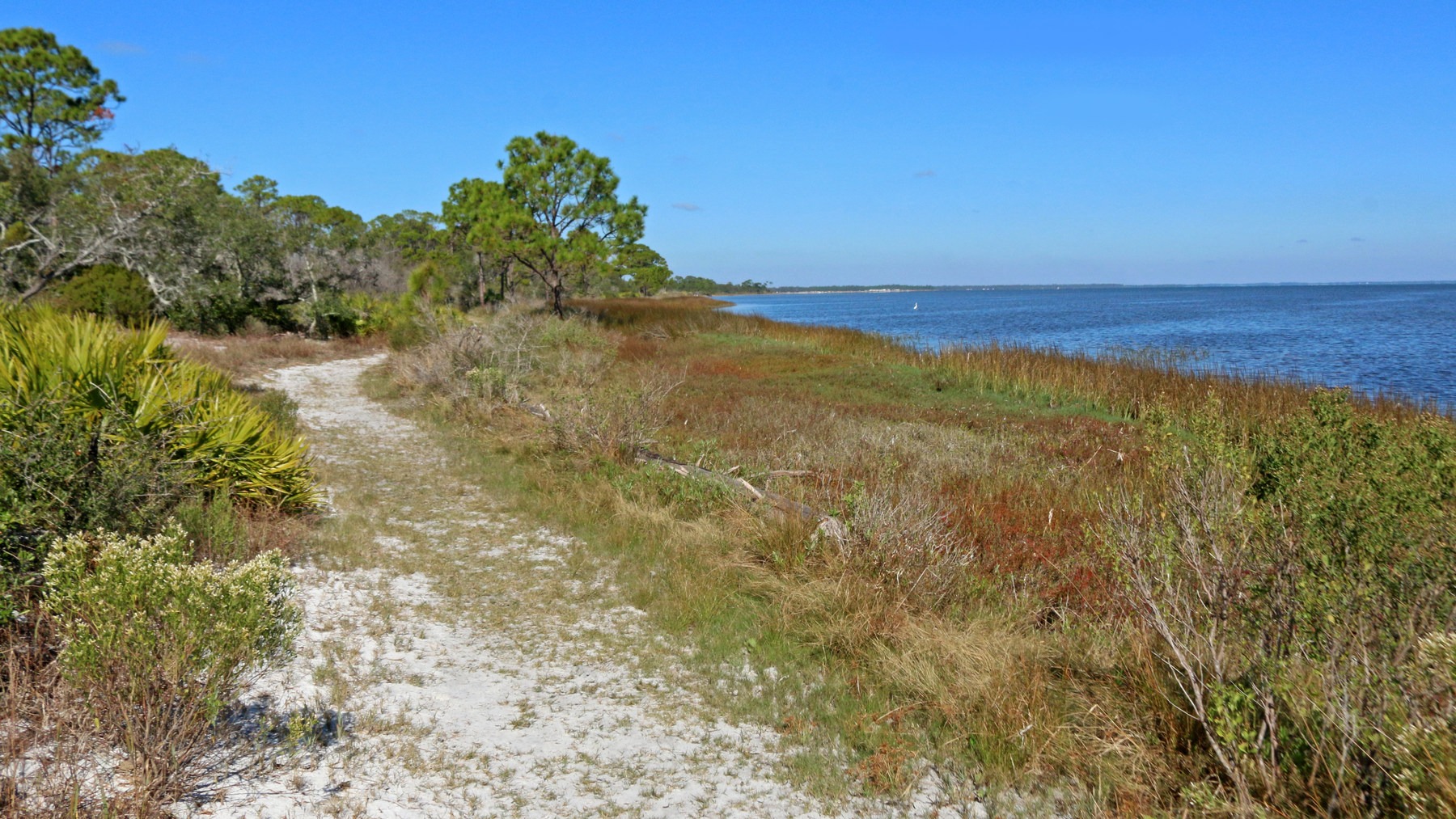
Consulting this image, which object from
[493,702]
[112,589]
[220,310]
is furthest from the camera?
[220,310]

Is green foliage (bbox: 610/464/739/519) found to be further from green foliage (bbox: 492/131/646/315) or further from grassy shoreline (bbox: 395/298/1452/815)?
green foliage (bbox: 492/131/646/315)

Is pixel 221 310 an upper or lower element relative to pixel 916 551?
upper

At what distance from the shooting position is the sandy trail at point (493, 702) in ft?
10.9

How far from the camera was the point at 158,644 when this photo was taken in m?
3.20

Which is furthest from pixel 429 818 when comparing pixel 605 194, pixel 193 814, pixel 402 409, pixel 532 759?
pixel 605 194

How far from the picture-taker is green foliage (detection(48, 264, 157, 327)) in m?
16.0

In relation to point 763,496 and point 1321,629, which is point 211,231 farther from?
point 1321,629

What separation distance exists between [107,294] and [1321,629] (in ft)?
66.7

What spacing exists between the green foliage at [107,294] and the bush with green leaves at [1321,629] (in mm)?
18092

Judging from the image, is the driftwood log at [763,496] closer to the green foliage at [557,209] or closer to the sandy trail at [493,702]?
the sandy trail at [493,702]

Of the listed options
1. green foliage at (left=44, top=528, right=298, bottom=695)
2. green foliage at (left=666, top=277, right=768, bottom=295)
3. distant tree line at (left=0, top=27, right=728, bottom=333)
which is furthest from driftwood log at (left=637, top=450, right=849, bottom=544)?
green foliage at (left=666, top=277, right=768, bottom=295)

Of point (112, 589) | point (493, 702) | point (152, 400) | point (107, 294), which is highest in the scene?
point (107, 294)

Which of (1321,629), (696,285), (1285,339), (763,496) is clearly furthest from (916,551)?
(696,285)

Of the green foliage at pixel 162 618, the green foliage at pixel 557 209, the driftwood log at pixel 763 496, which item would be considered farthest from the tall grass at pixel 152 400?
the green foliage at pixel 557 209
